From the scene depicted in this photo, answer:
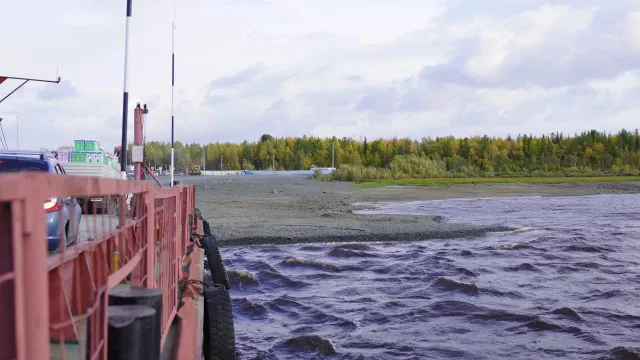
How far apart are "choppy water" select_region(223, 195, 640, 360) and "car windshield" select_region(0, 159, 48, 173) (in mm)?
3364

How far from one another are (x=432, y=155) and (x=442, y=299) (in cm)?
9653

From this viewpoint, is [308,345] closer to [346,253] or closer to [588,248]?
[346,253]

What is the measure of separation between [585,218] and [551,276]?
12.1 m

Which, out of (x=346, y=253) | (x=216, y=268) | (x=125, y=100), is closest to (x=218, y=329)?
(x=216, y=268)

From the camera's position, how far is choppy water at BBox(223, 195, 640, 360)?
25.8 ft

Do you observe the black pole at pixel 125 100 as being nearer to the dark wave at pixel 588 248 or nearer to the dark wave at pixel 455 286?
the dark wave at pixel 455 286

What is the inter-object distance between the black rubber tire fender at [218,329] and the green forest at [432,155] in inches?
2234

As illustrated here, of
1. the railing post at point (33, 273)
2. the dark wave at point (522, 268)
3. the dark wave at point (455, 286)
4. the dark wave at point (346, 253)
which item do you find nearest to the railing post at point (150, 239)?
the railing post at point (33, 273)

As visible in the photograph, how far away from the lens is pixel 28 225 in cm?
170

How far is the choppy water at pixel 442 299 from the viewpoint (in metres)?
7.88

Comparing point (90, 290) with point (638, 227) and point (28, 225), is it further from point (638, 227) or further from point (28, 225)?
point (638, 227)

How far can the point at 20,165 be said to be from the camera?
884 centimetres

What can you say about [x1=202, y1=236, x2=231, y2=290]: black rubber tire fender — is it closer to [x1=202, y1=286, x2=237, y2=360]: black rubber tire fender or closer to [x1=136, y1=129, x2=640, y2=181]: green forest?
[x1=202, y1=286, x2=237, y2=360]: black rubber tire fender

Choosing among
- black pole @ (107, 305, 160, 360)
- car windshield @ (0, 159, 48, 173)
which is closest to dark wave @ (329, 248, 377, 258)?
car windshield @ (0, 159, 48, 173)
